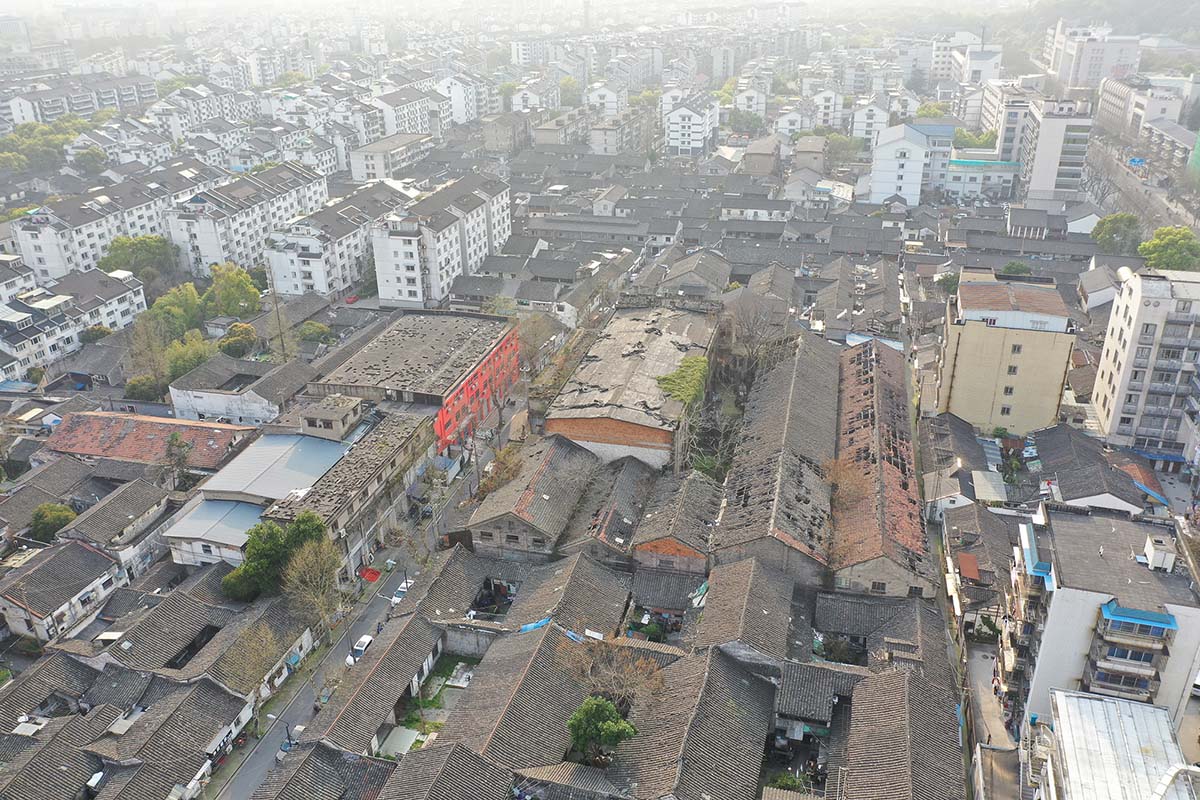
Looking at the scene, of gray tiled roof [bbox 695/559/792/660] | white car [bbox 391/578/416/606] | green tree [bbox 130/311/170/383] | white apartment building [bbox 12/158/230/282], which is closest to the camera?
gray tiled roof [bbox 695/559/792/660]

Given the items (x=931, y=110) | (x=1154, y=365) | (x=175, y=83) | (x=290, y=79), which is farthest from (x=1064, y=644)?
(x=175, y=83)

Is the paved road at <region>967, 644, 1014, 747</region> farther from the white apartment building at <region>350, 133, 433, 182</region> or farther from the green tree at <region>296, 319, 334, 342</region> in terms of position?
the white apartment building at <region>350, 133, 433, 182</region>

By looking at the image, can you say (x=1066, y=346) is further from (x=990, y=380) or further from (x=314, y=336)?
(x=314, y=336)

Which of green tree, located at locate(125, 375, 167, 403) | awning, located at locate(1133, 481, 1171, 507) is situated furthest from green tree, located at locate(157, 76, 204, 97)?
awning, located at locate(1133, 481, 1171, 507)

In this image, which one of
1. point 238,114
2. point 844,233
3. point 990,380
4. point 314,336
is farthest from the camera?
point 238,114

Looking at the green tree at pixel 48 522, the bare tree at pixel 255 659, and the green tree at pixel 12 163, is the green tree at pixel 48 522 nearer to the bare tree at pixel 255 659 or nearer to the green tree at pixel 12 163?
the bare tree at pixel 255 659

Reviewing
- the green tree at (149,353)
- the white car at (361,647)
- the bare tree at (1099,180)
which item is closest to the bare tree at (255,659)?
the white car at (361,647)

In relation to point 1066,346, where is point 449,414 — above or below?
below

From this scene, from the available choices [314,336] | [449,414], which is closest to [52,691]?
[449,414]

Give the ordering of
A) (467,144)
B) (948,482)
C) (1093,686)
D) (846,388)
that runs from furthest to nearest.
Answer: (467,144)
(846,388)
(948,482)
(1093,686)
